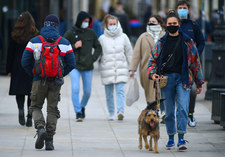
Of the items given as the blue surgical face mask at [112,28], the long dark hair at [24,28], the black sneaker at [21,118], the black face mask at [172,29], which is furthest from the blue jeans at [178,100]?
the blue surgical face mask at [112,28]

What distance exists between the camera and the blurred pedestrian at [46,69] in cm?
746

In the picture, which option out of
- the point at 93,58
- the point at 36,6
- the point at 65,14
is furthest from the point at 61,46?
the point at 65,14

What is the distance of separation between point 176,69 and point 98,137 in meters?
1.82

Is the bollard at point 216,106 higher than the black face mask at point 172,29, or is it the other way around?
the black face mask at point 172,29

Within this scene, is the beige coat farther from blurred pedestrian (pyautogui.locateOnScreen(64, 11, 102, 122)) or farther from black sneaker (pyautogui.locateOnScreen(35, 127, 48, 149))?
black sneaker (pyautogui.locateOnScreen(35, 127, 48, 149))

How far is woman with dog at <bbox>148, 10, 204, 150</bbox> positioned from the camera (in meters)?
7.64

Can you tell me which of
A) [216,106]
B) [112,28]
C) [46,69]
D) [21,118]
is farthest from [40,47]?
[216,106]

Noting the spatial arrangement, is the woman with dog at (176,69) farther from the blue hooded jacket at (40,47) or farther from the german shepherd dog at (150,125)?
the blue hooded jacket at (40,47)

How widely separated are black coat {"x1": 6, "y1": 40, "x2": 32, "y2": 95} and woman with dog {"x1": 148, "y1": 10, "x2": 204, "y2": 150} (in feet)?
8.71

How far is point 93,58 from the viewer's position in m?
10.4

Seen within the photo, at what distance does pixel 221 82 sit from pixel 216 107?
3.79 m

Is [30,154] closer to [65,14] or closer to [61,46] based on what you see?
[61,46]

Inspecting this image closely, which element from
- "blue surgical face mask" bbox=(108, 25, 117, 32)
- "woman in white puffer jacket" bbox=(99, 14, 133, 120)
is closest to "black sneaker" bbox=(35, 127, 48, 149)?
"woman in white puffer jacket" bbox=(99, 14, 133, 120)

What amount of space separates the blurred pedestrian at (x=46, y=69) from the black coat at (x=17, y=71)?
77.0 inches
